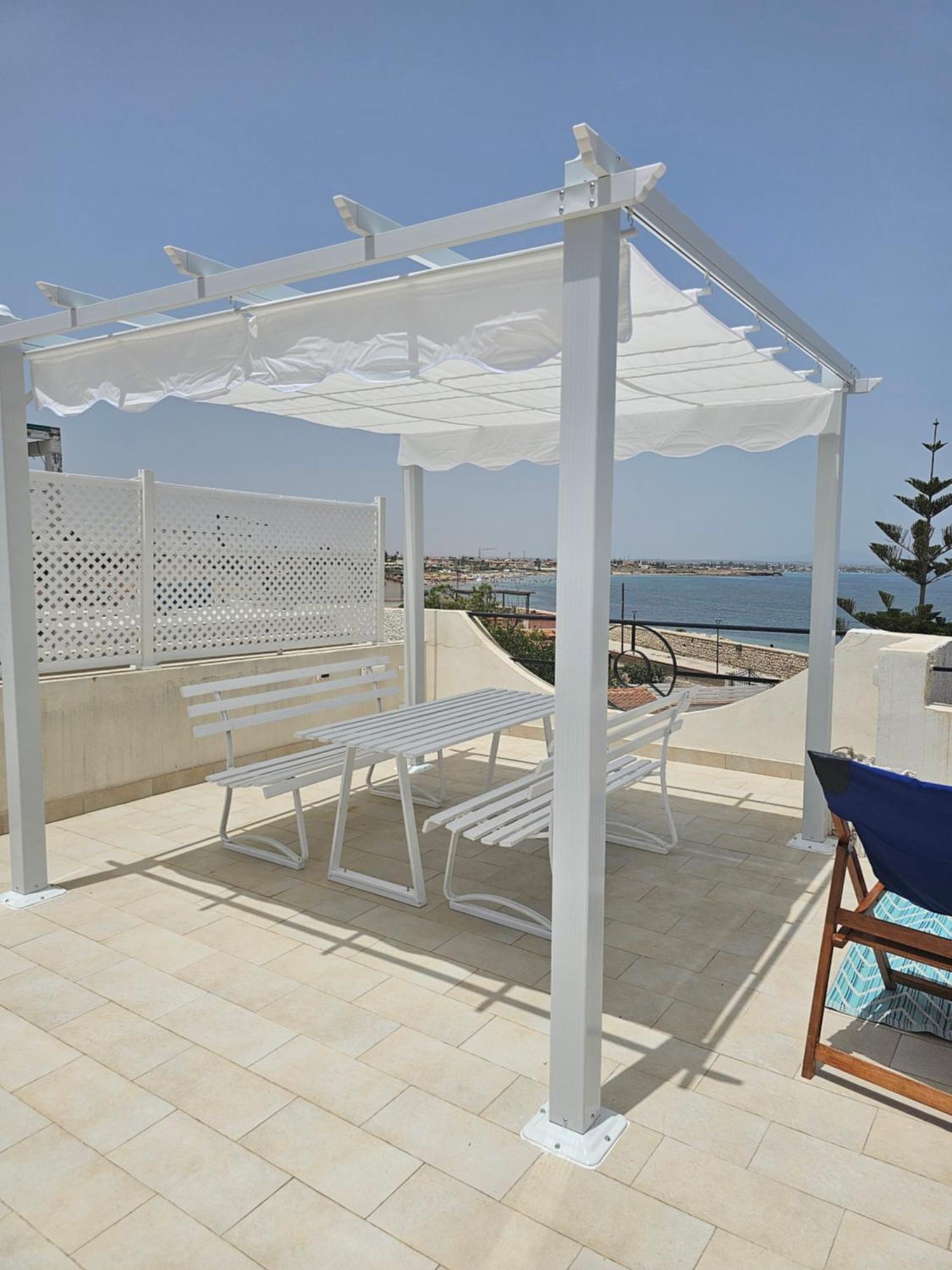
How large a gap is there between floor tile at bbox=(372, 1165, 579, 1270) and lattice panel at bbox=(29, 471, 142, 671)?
362cm

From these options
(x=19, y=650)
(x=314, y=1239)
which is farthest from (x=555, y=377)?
(x=314, y=1239)

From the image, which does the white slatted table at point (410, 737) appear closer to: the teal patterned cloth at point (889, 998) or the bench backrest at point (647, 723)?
the bench backrest at point (647, 723)

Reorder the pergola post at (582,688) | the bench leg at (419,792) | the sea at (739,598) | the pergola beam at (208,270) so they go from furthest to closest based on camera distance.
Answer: the sea at (739,598) < the bench leg at (419,792) < the pergola beam at (208,270) < the pergola post at (582,688)

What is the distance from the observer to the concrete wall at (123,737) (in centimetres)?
450

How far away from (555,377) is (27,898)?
9.95 ft

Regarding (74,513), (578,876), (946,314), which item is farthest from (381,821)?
(946,314)

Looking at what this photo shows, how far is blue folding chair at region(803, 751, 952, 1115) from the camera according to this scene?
2.05 metres

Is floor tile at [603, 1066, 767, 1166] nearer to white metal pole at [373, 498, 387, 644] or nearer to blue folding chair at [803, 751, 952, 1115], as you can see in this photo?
blue folding chair at [803, 751, 952, 1115]

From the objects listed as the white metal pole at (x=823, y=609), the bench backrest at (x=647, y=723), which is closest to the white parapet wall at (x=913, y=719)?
the white metal pole at (x=823, y=609)

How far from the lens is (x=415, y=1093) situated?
7.27 feet

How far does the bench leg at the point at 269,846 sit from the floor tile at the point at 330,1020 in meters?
1.13

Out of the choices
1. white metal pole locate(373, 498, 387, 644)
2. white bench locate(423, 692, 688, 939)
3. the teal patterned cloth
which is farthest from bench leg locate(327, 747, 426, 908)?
white metal pole locate(373, 498, 387, 644)

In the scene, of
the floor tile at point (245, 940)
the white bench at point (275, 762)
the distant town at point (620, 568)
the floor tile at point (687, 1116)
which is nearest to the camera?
the floor tile at point (687, 1116)

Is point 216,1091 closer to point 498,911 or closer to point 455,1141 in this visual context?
point 455,1141
